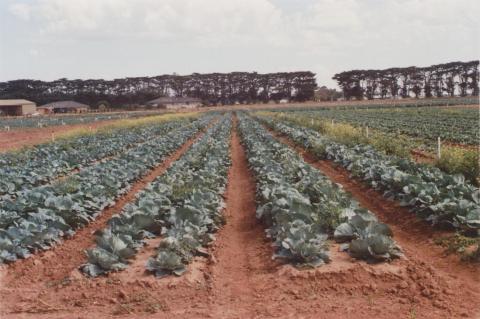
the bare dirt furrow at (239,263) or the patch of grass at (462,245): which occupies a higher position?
the patch of grass at (462,245)

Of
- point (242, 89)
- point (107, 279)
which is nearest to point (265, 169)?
point (107, 279)

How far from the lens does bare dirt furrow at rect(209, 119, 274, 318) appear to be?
573cm

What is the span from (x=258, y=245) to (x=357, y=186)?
5079 mm

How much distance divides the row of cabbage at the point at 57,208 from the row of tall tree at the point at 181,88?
323 ft

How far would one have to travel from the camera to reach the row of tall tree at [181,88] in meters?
112

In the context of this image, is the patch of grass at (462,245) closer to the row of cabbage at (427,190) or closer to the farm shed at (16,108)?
the row of cabbage at (427,190)

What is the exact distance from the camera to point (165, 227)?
826 centimetres

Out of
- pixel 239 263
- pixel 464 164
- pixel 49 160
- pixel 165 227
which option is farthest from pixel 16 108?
pixel 239 263

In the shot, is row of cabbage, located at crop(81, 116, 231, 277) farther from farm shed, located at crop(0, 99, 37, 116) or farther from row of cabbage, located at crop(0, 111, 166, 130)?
farm shed, located at crop(0, 99, 37, 116)

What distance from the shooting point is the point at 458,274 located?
627 cm

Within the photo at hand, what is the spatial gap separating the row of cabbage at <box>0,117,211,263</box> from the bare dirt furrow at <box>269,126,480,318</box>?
501cm

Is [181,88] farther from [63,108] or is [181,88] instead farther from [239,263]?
[239,263]

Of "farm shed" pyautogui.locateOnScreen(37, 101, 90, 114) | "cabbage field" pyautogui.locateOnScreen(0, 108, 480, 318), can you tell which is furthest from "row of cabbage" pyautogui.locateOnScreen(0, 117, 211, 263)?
"farm shed" pyautogui.locateOnScreen(37, 101, 90, 114)

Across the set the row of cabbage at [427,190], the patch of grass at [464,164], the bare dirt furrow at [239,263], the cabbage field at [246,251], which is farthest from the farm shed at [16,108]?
the patch of grass at [464,164]
